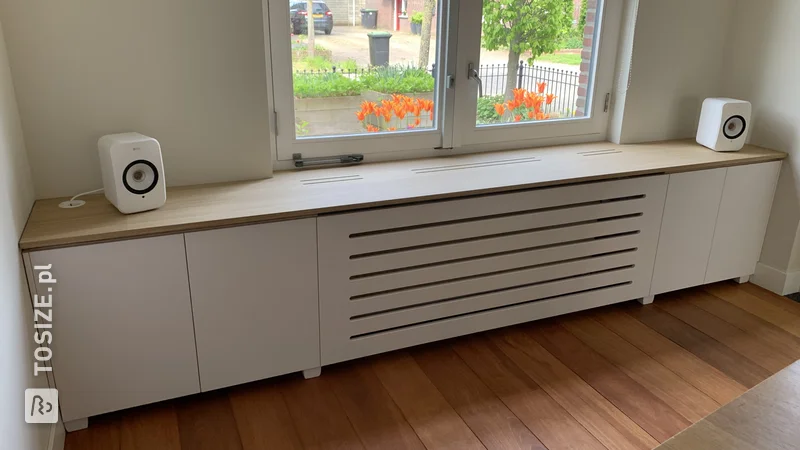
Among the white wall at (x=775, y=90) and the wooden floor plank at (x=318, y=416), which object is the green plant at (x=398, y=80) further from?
the white wall at (x=775, y=90)

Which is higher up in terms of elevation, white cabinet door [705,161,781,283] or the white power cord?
the white power cord

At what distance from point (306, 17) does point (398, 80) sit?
46 cm

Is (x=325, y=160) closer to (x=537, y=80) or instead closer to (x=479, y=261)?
(x=479, y=261)

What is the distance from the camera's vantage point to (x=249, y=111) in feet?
7.17

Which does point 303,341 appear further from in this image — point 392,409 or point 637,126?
point 637,126

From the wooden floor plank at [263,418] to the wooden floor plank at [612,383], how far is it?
1.09m

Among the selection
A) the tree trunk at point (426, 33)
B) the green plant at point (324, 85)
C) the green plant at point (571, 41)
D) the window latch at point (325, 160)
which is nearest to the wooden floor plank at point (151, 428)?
the window latch at point (325, 160)

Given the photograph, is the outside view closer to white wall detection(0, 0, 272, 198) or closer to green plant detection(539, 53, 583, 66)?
green plant detection(539, 53, 583, 66)

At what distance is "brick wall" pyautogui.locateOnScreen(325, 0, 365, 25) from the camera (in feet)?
7.61

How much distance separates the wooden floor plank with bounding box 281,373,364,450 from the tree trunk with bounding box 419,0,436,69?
135 centimetres

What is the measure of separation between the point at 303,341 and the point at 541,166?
1215 mm

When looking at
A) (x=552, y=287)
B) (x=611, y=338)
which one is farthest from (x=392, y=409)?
(x=611, y=338)

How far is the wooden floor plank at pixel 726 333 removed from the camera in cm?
239

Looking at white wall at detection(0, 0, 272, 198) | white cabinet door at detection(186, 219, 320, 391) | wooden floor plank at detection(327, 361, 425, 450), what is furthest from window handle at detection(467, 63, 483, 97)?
wooden floor plank at detection(327, 361, 425, 450)
